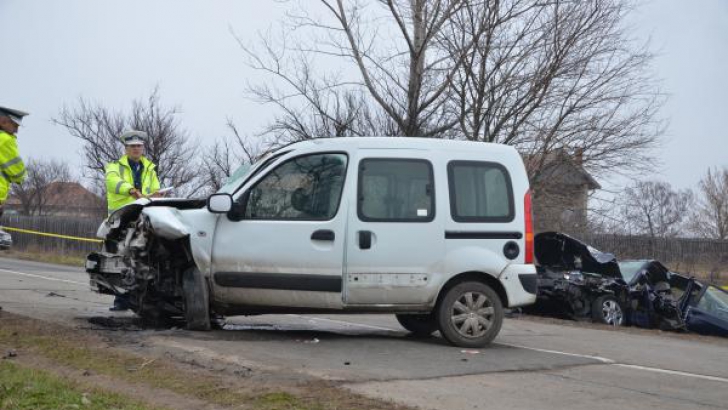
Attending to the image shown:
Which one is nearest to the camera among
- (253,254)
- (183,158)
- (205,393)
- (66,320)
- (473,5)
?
(205,393)

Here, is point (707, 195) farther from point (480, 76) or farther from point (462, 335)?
point (462, 335)

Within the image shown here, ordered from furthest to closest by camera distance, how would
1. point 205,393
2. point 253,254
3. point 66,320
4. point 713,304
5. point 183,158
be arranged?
point 183,158
point 713,304
point 66,320
point 253,254
point 205,393

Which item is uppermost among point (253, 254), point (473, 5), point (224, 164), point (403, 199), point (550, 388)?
Answer: point (473, 5)

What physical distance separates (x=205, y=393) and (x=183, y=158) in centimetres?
2859

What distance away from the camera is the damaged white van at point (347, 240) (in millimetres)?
7762

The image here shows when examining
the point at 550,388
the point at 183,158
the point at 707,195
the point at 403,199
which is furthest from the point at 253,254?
the point at 707,195

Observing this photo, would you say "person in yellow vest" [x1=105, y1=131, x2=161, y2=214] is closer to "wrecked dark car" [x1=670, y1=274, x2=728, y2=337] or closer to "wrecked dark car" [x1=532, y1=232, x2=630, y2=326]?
"wrecked dark car" [x1=532, y1=232, x2=630, y2=326]

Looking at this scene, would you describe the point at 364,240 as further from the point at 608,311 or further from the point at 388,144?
the point at 608,311

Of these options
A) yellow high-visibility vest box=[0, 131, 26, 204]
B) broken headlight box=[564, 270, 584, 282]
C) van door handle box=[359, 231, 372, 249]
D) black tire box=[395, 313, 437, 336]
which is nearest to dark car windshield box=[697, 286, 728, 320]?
broken headlight box=[564, 270, 584, 282]

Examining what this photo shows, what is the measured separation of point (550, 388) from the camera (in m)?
6.27

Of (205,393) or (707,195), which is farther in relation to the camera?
(707,195)

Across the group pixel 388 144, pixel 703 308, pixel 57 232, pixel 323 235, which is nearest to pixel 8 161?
pixel 323 235

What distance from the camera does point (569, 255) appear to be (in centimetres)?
1391

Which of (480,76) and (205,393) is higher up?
(480,76)
